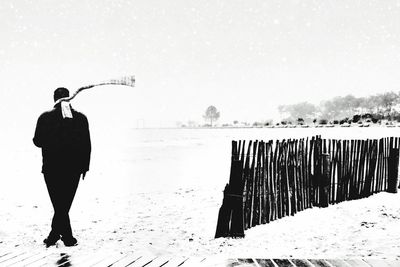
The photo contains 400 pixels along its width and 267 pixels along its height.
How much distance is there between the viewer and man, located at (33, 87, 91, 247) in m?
5.74

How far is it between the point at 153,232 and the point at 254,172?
2.13 m

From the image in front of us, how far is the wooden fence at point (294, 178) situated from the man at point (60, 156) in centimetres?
239

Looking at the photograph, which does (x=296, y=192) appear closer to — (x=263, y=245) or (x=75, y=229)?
(x=263, y=245)

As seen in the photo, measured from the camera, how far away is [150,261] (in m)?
5.00

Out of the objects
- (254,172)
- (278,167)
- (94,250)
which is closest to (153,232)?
(94,250)

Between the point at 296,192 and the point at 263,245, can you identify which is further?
the point at 296,192

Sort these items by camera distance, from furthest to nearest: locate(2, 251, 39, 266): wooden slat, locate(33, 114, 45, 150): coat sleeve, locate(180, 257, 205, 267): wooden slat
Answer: locate(33, 114, 45, 150): coat sleeve → locate(2, 251, 39, 266): wooden slat → locate(180, 257, 205, 267): wooden slat

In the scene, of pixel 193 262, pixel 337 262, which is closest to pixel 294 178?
pixel 337 262

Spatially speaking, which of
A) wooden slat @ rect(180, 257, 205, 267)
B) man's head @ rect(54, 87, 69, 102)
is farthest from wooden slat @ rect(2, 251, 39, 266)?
man's head @ rect(54, 87, 69, 102)

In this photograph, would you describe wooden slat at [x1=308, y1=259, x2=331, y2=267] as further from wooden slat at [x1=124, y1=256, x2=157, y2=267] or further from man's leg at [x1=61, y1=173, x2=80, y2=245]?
man's leg at [x1=61, y1=173, x2=80, y2=245]

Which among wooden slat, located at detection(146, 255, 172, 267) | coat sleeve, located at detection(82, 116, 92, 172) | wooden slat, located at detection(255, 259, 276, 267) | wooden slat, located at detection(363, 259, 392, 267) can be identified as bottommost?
wooden slat, located at detection(146, 255, 172, 267)

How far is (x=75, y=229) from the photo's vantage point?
7.19 metres

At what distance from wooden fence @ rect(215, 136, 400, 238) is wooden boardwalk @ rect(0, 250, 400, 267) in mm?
1285

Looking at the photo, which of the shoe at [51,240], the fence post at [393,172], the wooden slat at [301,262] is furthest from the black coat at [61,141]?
the fence post at [393,172]
